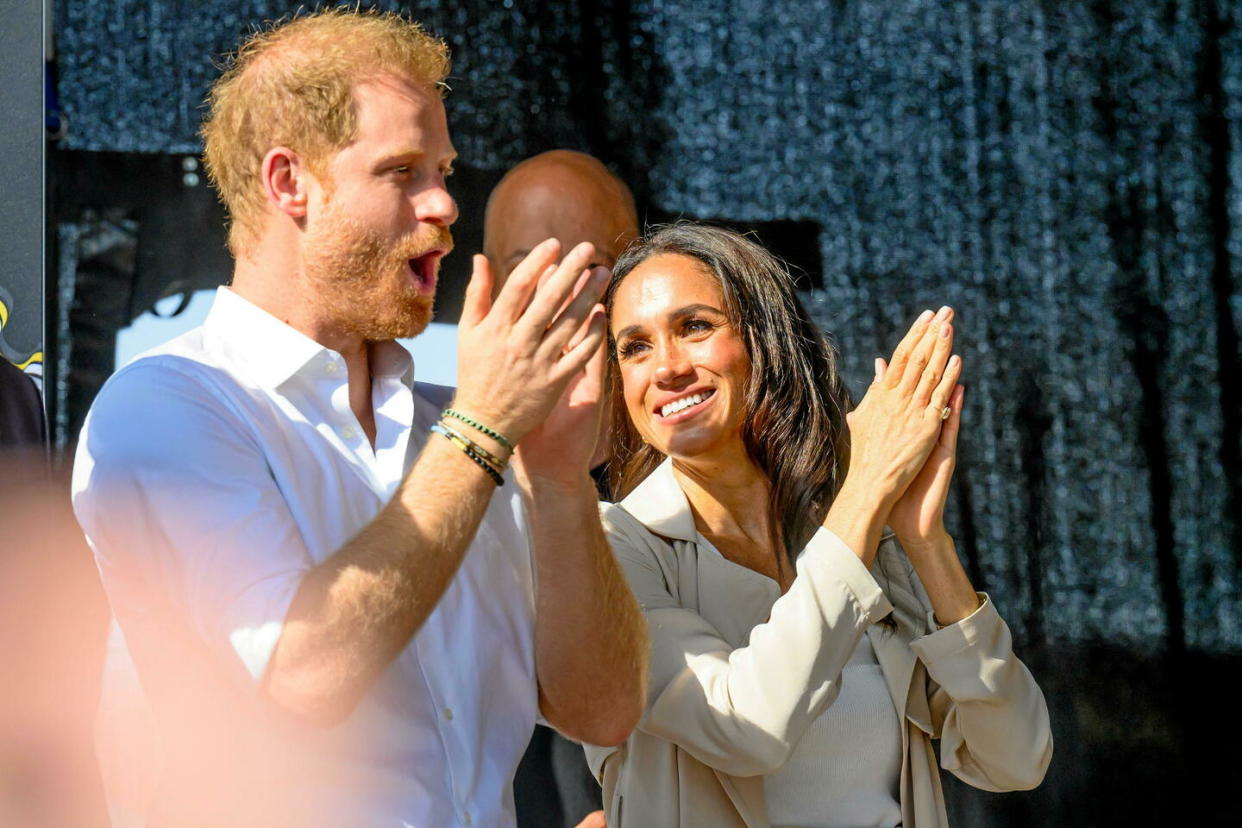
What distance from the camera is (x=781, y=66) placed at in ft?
9.30

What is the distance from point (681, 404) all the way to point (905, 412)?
38cm

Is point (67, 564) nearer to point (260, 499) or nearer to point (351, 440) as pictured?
point (351, 440)

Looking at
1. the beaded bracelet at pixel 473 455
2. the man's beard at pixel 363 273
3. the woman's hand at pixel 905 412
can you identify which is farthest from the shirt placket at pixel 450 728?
the woman's hand at pixel 905 412

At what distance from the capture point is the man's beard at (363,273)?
163cm

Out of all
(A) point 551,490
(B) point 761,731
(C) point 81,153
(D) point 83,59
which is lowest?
(B) point 761,731

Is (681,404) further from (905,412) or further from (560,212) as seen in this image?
(560,212)

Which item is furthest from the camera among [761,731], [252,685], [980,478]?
[980,478]

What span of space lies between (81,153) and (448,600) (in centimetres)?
128

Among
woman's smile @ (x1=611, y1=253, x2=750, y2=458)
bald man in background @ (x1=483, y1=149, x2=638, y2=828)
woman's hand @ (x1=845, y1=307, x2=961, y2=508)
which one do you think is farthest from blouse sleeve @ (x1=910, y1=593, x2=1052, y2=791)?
bald man in background @ (x1=483, y1=149, x2=638, y2=828)

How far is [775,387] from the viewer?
2.42 metres

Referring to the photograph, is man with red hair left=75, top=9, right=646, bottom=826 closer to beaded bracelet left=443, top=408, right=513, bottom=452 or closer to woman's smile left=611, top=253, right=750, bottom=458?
beaded bracelet left=443, top=408, right=513, bottom=452

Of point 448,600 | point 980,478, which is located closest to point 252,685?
point 448,600

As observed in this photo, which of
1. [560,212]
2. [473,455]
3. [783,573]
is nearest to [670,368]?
[783,573]

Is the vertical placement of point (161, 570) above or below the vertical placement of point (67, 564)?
above
